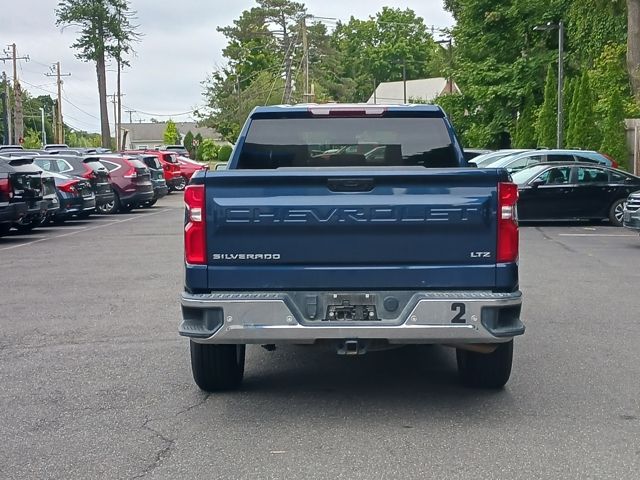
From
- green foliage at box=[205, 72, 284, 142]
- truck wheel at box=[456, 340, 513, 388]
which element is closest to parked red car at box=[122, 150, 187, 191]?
truck wheel at box=[456, 340, 513, 388]

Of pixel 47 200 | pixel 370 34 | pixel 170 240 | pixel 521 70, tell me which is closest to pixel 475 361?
pixel 170 240

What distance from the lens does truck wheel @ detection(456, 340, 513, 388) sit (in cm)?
703

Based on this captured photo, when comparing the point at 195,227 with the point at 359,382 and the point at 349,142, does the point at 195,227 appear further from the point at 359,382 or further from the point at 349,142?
the point at 359,382

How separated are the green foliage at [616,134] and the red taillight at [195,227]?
2824cm

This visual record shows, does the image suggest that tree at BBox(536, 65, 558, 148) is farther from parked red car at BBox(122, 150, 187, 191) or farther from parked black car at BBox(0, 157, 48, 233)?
parked black car at BBox(0, 157, 48, 233)

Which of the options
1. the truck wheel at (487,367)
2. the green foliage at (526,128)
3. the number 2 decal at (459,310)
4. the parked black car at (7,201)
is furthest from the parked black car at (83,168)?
the green foliage at (526,128)

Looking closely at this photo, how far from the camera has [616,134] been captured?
32.4 metres

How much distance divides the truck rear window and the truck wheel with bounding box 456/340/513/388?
148 centimetres

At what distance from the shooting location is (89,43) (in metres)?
57.6

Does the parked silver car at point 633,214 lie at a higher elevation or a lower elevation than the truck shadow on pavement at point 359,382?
higher

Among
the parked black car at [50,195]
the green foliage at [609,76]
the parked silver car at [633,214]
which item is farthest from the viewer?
the green foliage at [609,76]

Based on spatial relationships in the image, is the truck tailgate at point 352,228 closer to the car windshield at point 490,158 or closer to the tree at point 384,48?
the car windshield at point 490,158

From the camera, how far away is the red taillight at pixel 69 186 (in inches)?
937

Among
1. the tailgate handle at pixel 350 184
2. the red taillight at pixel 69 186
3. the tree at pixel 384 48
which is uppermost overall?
the tree at pixel 384 48
